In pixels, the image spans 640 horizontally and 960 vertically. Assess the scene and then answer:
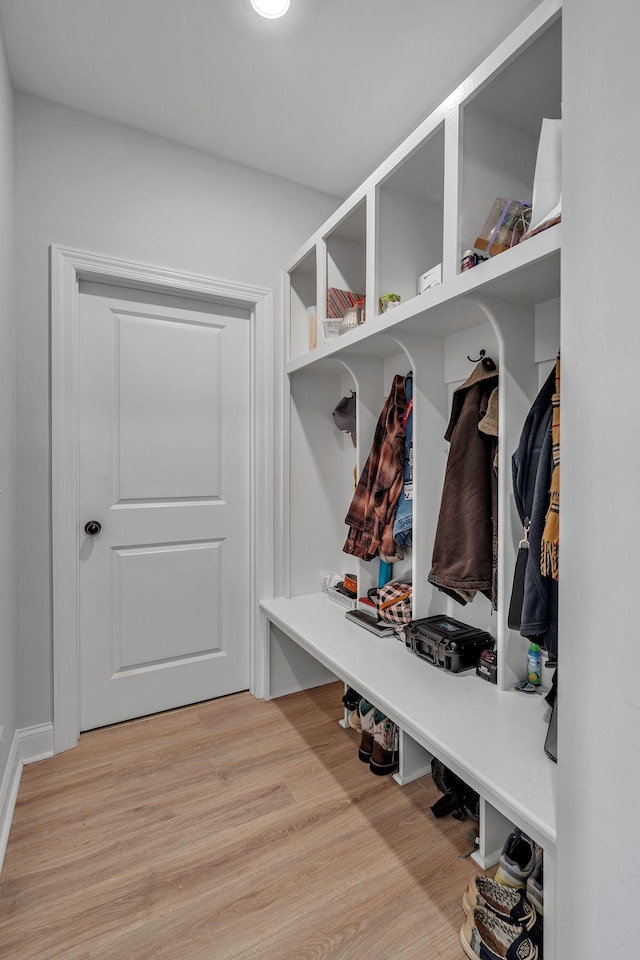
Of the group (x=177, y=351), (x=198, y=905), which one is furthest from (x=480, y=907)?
(x=177, y=351)

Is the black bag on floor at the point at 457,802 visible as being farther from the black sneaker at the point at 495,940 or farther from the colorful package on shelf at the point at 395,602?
the colorful package on shelf at the point at 395,602

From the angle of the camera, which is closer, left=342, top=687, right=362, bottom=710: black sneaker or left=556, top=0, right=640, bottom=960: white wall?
left=556, top=0, right=640, bottom=960: white wall

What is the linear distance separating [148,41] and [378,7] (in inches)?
31.1

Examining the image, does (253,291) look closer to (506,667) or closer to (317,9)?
(317,9)

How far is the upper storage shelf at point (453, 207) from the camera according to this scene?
1.20 meters

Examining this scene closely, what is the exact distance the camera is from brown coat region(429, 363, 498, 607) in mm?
1493

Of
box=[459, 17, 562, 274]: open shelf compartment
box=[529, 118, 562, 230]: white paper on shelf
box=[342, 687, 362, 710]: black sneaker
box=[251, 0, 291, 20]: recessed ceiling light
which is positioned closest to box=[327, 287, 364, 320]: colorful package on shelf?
box=[459, 17, 562, 274]: open shelf compartment

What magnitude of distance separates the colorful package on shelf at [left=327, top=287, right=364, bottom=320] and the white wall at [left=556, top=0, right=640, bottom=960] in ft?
4.30

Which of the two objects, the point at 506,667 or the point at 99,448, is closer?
the point at 506,667

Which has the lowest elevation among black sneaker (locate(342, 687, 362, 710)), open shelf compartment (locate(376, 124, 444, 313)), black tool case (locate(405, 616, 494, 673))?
black sneaker (locate(342, 687, 362, 710))

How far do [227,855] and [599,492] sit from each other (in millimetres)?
1506

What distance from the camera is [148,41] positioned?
5.36 feet

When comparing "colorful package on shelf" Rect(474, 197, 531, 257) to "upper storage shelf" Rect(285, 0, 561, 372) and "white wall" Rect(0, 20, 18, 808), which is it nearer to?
"upper storage shelf" Rect(285, 0, 561, 372)

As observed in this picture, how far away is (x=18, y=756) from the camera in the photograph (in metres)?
1.85
